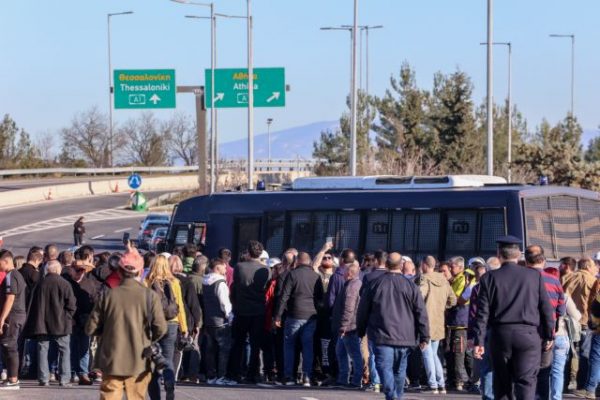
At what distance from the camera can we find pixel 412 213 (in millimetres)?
25859

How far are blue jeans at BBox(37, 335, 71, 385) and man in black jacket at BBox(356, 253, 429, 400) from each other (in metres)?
4.76

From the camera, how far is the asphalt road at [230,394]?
1641cm

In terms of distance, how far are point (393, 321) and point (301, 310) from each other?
403cm

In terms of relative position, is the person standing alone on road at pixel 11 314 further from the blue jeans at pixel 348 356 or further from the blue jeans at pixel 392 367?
the blue jeans at pixel 392 367

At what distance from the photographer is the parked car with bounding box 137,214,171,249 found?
155 feet

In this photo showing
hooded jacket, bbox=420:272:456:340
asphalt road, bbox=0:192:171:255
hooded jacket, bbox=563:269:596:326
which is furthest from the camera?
asphalt road, bbox=0:192:171:255

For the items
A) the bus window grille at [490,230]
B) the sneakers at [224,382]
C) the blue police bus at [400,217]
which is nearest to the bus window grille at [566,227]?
the blue police bus at [400,217]

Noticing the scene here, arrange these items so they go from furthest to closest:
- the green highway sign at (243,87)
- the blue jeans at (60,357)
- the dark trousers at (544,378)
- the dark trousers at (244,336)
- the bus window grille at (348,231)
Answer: the green highway sign at (243,87) → the bus window grille at (348,231) → the dark trousers at (244,336) → the blue jeans at (60,357) → the dark trousers at (544,378)

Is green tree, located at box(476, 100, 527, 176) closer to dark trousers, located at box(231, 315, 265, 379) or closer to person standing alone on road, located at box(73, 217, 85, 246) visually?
person standing alone on road, located at box(73, 217, 85, 246)

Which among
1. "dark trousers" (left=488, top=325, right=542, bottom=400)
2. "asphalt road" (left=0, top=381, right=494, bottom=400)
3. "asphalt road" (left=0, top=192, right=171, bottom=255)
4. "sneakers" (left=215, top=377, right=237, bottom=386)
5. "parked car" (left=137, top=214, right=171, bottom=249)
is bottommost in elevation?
"asphalt road" (left=0, top=192, right=171, bottom=255)

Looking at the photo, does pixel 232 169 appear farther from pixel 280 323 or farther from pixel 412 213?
pixel 280 323

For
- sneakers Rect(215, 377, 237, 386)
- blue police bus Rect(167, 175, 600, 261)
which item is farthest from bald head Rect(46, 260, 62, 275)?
blue police bus Rect(167, 175, 600, 261)

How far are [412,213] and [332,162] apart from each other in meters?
43.0

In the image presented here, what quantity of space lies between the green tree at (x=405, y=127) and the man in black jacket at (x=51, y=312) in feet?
154
